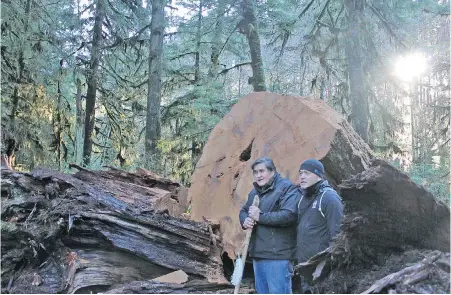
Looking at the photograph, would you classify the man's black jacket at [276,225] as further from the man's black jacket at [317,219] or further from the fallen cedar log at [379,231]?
the fallen cedar log at [379,231]

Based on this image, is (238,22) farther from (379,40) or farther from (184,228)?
(184,228)

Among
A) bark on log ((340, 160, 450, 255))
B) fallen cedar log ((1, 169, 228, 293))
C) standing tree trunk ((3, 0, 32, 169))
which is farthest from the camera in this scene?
standing tree trunk ((3, 0, 32, 169))

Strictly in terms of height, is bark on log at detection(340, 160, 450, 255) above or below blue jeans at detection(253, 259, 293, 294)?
above

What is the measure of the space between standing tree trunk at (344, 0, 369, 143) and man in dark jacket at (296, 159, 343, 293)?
228 inches

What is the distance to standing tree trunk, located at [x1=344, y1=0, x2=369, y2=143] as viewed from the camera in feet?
30.3

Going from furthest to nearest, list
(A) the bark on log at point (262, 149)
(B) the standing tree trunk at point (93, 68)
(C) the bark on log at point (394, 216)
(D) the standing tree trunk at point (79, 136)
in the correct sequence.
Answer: (B) the standing tree trunk at point (93, 68)
(D) the standing tree trunk at point (79, 136)
(A) the bark on log at point (262, 149)
(C) the bark on log at point (394, 216)

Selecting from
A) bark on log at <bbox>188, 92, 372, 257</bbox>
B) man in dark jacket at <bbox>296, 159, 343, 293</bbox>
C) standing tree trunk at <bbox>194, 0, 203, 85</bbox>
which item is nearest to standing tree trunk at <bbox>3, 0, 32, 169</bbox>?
bark on log at <bbox>188, 92, 372, 257</bbox>

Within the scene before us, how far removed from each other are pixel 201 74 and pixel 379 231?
12.1 m

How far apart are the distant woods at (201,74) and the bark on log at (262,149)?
9.93ft

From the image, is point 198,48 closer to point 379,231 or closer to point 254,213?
point 254,213

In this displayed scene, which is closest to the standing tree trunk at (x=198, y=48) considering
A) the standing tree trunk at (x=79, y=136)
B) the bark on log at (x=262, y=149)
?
the standing tree trunk at (x=79, y=136)

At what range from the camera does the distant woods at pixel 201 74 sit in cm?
874

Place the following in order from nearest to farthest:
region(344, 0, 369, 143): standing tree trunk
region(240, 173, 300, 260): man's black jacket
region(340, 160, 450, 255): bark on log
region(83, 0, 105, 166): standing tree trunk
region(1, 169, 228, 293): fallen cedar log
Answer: region(340, 160, 450, 255): bark on log → region(240, 173, 300, 260): man's black jacket → region(1, 169, 228, 293): fallen cedar log → region(344, 0, 369, 143): standing tree trunk → region(83, 0, 105, 166): standing tree trunk

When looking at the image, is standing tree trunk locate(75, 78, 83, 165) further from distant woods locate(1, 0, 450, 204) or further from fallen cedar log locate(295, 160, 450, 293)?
fallen cedar log locate(295, 160, 450, 293)
